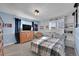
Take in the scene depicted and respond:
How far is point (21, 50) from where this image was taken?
1556mm

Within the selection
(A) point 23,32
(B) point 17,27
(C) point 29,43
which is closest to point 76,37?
(C) point 29,43

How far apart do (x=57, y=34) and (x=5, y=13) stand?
1104mm

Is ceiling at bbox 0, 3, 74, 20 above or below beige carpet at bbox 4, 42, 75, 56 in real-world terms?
above

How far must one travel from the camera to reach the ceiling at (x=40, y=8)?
1.48 metres

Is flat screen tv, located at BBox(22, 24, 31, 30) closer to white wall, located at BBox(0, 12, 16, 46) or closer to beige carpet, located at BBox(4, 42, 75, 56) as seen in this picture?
white wall, located at BBox(0, 12, 16, 46)

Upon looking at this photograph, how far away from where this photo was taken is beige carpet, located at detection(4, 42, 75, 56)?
1.50 m

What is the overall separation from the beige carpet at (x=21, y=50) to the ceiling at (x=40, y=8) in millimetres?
635

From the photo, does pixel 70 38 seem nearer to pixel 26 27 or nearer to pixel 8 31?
pixel 26 27

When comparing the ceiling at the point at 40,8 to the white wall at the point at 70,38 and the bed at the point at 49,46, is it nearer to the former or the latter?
the white wall at the point at 70,38

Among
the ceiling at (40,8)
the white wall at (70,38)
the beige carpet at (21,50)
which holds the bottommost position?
the beige carpet at (21,50)

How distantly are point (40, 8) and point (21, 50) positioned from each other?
919 mm

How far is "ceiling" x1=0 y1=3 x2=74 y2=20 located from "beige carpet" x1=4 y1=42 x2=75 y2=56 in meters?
0.64

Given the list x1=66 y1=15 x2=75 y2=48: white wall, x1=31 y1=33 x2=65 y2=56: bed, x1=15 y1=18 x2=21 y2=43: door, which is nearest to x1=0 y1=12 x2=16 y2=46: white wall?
x1=15 y1=18 x2=21 y2=43: door

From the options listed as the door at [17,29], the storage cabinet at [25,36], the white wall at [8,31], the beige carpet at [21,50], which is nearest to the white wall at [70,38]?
the beige carpet at [21,50]
